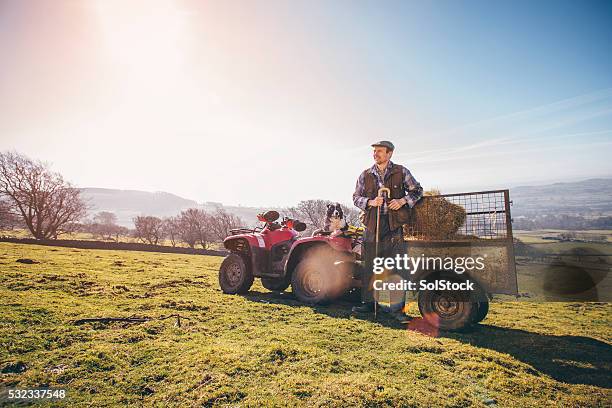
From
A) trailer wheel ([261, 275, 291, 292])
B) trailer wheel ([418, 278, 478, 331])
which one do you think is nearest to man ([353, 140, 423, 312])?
trailer wheel ([418, 278, 478, 331])

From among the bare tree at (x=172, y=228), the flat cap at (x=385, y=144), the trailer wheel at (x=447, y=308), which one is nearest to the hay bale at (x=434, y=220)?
the trailer wheel at (x=447, y=308)

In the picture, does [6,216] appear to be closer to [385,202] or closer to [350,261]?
[350,261]

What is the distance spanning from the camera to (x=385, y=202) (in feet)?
20.6

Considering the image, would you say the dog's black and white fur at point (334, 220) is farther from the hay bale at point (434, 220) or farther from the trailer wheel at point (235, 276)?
the trailer wheel at point (235, 276)

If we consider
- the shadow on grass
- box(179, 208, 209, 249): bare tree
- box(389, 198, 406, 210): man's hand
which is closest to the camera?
the shadow on grass

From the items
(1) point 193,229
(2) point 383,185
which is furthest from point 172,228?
(2) point 383,185

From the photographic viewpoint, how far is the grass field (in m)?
3.19

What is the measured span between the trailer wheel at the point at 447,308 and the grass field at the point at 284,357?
288 mm

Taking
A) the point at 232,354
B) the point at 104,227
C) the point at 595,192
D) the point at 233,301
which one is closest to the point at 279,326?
the point at 232,354

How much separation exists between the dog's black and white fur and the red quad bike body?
0.21 metres

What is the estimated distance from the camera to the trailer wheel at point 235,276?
857 centimetres

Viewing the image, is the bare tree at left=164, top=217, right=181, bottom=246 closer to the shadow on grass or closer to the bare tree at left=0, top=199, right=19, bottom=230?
the bare tree at left=0, top=199, right=19, bottom=230

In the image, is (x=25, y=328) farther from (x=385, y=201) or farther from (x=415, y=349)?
(x=385, y=201)

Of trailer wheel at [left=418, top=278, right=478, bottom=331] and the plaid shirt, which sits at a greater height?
the plaid shirt
